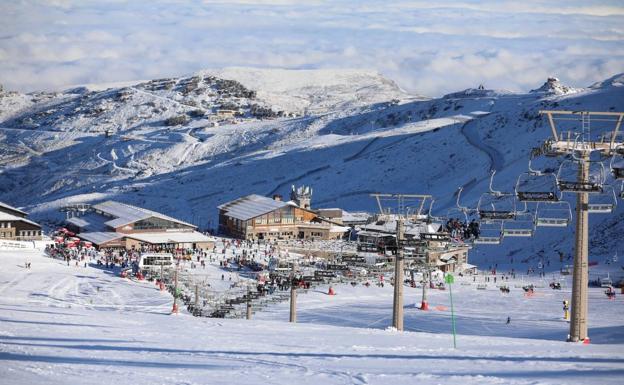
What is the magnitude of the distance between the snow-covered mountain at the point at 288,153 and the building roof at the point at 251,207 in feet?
34.2

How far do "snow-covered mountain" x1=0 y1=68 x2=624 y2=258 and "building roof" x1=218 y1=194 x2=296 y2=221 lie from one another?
10421 millimetres

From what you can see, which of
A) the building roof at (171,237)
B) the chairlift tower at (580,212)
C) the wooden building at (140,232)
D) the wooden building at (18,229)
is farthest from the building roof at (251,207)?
the chairlift tower at (580,212)

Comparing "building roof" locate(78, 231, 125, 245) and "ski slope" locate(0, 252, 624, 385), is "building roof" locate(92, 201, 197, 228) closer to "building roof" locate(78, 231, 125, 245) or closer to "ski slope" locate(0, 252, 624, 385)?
"building roof" locate(78, 231, 125, 245)

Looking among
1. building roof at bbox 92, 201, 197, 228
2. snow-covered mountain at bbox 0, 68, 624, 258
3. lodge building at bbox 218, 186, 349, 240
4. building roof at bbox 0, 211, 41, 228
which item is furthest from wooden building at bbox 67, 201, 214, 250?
snow-covered mountain at bbox 0, 68, 624, 258

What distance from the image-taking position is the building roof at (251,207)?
78.2 meters

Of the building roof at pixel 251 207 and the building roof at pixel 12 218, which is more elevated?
the building roof at pixel 251 207

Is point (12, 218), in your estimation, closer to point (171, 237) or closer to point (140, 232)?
point (140, 232)

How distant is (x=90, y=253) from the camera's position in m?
61.6

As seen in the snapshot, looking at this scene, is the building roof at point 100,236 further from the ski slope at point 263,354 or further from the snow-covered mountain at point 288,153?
the ski slope at point 263,354

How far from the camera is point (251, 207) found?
81.2 metres

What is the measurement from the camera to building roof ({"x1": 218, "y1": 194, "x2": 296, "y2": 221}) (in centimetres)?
7825

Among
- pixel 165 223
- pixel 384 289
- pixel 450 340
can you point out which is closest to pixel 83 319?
pixel 450 340

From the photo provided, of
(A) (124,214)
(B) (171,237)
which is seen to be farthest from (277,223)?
(A) (124,214)

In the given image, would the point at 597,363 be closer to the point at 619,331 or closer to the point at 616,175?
the point at 616,175
